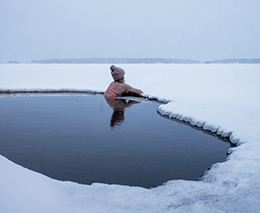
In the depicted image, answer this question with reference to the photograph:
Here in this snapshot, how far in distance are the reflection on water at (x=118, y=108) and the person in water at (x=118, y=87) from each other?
1.15ft

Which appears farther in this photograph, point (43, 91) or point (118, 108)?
point (43, 91)

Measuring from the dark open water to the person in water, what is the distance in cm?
340

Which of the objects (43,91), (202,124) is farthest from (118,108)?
(43,91)

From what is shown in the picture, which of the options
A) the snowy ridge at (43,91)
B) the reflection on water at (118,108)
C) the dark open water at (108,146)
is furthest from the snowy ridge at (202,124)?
the snowy ridge at (43,91)

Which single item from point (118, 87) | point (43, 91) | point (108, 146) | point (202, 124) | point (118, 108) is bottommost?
point (108, 146)

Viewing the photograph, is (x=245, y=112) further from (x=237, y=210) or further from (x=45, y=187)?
(x=45, y=187)

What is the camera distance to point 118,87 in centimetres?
1381

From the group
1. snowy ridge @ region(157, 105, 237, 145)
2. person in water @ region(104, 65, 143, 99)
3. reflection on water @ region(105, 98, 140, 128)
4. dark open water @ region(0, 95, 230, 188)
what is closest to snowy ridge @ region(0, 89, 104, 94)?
person in water @ region(104, 65, 143, 99)

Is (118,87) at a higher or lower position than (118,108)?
higher

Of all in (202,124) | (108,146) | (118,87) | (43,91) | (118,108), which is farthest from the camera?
(43,91)

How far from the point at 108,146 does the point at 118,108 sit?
4936mm

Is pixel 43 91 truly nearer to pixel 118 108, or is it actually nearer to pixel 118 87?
pixel 118 87

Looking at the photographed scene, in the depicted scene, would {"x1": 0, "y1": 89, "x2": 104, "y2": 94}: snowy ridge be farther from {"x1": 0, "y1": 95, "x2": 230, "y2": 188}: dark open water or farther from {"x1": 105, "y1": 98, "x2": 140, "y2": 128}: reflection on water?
{"x1": 0, "y1": 95, "x2": 230, "y2": 188}: dark open water

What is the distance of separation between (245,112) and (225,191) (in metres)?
6.23
